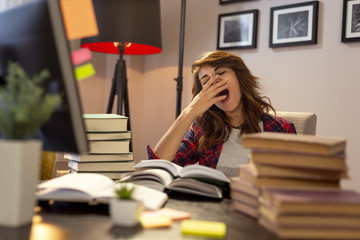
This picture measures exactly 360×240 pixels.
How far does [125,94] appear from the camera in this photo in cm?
269

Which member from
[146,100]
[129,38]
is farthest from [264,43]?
[146,100]

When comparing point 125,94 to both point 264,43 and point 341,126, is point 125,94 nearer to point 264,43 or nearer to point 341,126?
point 264,43

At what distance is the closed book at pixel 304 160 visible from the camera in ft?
2.17

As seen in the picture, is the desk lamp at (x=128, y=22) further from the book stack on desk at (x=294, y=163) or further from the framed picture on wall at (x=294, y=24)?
the book stack on desk at (x=294, y=163)

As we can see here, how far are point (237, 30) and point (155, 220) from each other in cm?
228

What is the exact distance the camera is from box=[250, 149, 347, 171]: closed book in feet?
2.17

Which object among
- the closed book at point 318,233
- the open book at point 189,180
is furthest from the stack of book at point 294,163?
the open book at point 189,180

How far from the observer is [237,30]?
2.72 m

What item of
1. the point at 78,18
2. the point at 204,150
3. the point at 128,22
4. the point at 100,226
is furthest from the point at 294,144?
the point at 128,22

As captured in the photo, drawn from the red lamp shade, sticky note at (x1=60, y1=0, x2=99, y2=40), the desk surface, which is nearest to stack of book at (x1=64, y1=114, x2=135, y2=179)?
the desk surface

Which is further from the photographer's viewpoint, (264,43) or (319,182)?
(264,43)

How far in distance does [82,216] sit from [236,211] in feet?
1.05

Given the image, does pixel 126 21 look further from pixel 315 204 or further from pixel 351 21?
pixel 315 204

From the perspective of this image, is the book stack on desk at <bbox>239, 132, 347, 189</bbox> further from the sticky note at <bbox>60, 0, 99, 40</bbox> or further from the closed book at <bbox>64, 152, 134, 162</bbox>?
the closed book at <bbox>64, 152, 134, 162</bbox>
